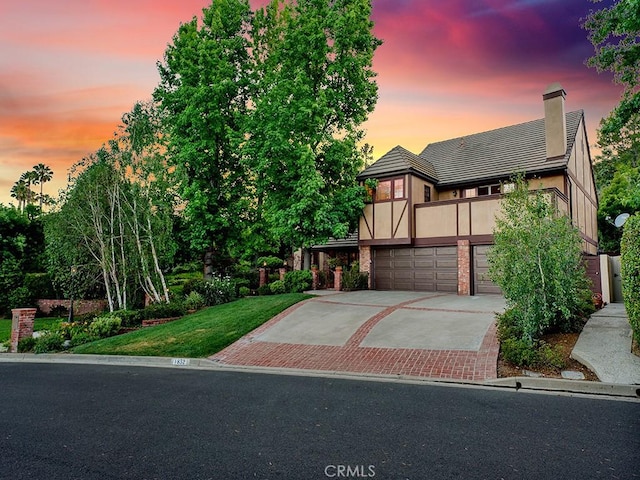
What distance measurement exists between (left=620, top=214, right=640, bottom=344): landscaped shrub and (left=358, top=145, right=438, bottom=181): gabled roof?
11840mm

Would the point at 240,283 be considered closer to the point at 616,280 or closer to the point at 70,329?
the point at 70,329

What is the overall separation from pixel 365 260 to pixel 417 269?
2826mm

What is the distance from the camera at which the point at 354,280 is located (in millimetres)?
20047

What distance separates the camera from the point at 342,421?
532 centimetres

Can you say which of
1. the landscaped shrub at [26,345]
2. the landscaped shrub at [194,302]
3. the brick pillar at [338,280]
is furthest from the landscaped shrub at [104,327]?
the brick pillar at [338,280]

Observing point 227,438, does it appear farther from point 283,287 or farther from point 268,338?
point 283,287

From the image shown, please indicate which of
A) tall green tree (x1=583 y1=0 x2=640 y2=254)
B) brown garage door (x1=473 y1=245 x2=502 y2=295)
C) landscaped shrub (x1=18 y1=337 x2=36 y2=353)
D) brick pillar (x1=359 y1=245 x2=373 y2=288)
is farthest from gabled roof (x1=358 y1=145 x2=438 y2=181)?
landscaped shrub (x1=18 y1=337 x2=36 y2=353)

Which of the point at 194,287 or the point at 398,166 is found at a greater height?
the point at 398,166

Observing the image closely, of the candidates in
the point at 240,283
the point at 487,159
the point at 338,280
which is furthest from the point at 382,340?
the point at 487,159

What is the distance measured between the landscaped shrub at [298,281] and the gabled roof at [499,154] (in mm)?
8528

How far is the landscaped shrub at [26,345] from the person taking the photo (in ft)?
42.3

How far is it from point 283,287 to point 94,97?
38.3ft

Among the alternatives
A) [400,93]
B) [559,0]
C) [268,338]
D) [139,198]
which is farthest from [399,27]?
[139,198]

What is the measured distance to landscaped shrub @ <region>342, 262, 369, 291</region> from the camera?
20.0m
